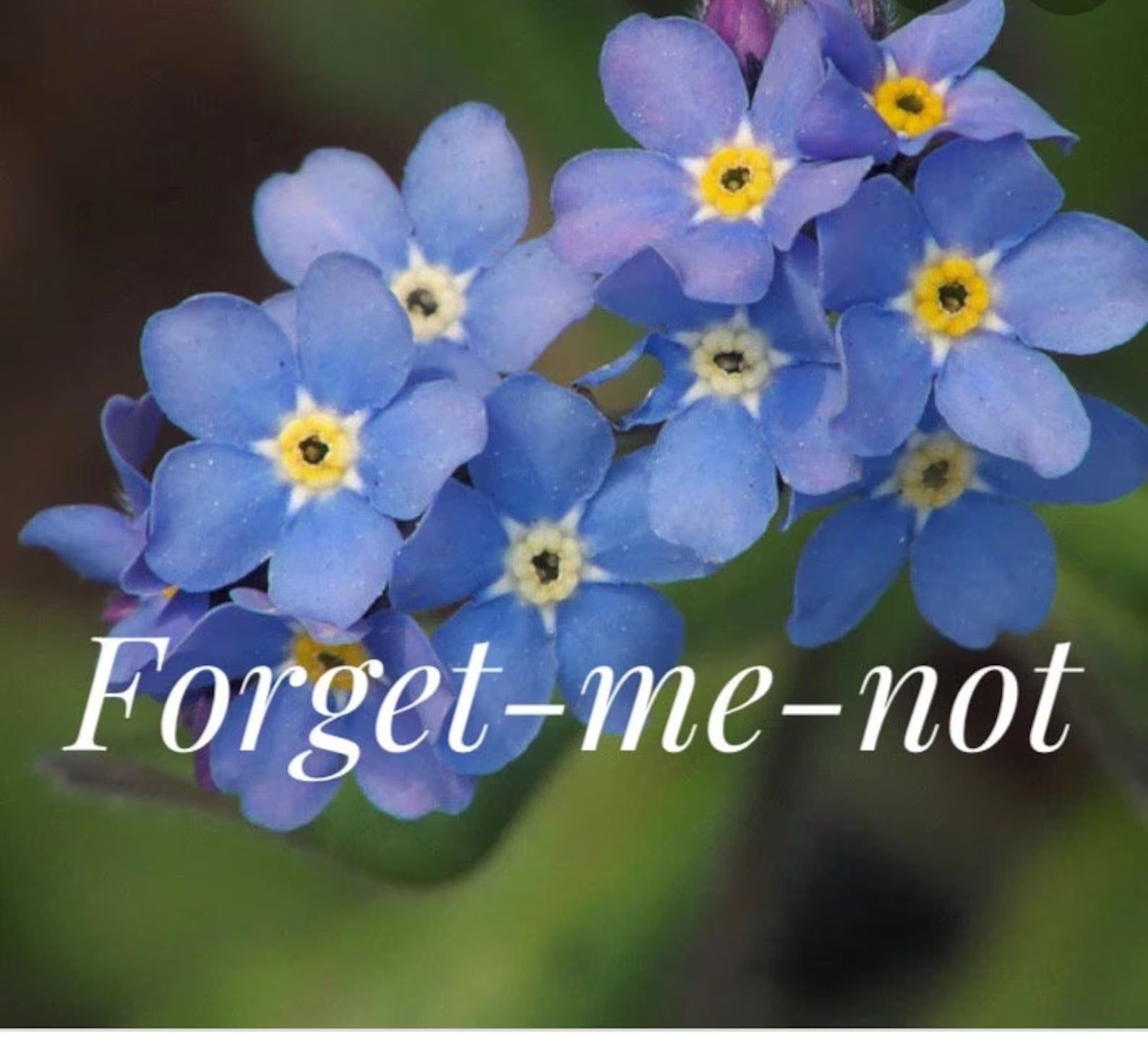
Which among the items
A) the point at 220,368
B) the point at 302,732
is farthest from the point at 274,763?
the point at 220,368

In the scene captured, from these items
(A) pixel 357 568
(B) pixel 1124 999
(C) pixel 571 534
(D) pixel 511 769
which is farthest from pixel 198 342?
(B) pixel 1124 999

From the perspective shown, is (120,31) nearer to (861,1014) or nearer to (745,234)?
(745,234)

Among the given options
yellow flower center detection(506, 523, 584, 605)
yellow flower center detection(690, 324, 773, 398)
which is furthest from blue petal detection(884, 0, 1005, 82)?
yellow flower center detection(506, 523, 584, 605)

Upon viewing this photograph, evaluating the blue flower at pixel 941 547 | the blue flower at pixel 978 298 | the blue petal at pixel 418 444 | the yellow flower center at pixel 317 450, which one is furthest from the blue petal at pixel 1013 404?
the yellow flower center at pixel 317 450

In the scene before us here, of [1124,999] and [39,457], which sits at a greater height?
[39,457]

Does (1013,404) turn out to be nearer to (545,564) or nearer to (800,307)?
(800,307)

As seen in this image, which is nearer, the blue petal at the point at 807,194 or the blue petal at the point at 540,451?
the blue petal at the point at 807,194

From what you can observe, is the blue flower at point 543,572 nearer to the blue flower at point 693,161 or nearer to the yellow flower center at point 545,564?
the yellow flower center at point 545,564
